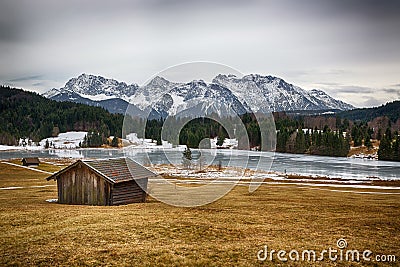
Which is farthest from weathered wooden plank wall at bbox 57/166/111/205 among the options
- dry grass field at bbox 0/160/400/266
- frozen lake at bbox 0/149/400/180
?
frozen lake at bbox 0/149/400/180

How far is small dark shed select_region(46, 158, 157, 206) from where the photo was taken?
27.2 meters

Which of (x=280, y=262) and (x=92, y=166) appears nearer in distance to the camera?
(x=280, y=262)

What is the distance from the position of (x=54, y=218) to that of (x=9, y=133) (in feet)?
616

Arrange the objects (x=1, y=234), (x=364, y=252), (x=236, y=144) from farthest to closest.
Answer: (x=236, y=144)
(x=1, y=234)
(x=364, y=252)

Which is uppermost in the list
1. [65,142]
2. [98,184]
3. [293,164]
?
[65,142]

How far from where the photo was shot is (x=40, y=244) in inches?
581

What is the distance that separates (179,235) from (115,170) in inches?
524

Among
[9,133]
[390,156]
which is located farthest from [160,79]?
[9,133]

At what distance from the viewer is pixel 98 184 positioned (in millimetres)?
27266

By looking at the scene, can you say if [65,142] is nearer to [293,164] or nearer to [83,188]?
[293,164]

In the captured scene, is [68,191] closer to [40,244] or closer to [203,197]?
[203,197]

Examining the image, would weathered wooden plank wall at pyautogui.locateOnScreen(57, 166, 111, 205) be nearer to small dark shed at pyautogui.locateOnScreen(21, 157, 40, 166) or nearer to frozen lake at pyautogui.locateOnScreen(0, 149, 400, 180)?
frozen lake at pyautogui.locateOnScreen(0, 149, 400, 180)

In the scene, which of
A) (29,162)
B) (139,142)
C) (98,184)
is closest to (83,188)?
(98,184)

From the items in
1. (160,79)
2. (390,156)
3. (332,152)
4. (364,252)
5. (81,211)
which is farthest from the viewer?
(332,152)
